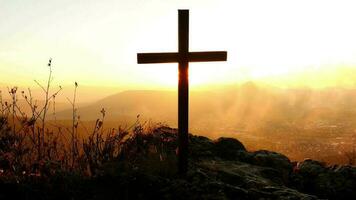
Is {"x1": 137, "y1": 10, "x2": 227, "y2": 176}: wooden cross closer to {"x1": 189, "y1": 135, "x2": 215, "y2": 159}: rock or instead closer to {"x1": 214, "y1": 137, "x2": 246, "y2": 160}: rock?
{"x1": 189, "y1": 135, "x2": 215, "y2": 159}: rock

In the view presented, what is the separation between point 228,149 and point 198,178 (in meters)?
3.24

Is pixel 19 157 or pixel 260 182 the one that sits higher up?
pixel 19 157

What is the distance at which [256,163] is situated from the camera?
38.8 ft

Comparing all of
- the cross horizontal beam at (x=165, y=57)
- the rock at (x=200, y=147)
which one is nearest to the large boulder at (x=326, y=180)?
the rock at (x=200, y=147)

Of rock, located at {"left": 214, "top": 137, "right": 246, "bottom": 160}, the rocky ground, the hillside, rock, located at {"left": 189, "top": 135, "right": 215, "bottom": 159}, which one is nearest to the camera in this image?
the rocky ground

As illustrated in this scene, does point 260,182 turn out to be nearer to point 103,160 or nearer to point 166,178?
point 166,178

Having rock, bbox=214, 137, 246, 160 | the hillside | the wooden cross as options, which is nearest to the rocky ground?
rock, bbox=214, 137, 246, 160

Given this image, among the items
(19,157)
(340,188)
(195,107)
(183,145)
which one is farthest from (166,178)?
(195,107)

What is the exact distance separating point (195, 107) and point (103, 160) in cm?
16042

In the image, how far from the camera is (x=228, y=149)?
40.3 ft

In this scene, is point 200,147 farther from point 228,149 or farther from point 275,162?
point 275,162

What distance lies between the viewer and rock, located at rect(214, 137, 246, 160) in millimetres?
12003

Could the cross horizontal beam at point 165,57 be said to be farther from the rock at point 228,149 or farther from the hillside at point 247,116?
the hillside at point 247,116

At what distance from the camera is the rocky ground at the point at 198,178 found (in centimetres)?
806
